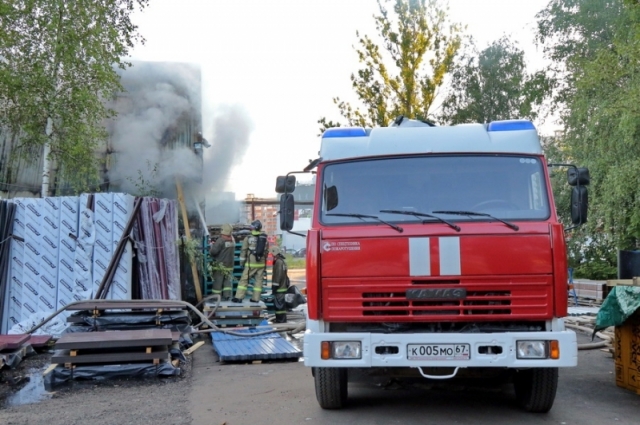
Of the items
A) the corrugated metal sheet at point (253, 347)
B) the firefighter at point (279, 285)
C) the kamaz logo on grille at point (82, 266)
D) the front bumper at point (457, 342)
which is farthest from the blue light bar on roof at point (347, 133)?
the firefighter at point (279, 285)

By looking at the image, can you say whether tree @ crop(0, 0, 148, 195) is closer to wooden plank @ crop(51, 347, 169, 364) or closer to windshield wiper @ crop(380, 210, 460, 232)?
wooden plank @ crop(51, 347, 169, 364)

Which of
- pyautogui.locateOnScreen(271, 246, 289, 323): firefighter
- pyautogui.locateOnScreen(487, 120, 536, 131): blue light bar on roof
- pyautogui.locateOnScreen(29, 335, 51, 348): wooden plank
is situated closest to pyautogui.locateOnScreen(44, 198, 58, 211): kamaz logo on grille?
pyautogui.locateOnScreen(29, 335, 51, 348): wooden plank

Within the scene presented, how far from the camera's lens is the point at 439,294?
523cm

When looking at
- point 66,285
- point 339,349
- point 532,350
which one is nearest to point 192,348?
point 66,285

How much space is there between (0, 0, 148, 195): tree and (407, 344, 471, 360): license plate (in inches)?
396

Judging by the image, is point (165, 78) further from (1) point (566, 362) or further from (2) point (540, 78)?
(1) point (566, 362)

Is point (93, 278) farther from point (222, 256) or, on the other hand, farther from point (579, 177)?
point (579, 177)

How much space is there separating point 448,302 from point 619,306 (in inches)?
86.1

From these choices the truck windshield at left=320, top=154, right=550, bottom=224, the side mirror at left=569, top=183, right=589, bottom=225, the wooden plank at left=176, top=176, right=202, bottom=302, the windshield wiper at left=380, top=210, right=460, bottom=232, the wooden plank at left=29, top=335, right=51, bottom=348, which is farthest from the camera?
the wooden plank at left=176, top=176, right=202, bottom=302

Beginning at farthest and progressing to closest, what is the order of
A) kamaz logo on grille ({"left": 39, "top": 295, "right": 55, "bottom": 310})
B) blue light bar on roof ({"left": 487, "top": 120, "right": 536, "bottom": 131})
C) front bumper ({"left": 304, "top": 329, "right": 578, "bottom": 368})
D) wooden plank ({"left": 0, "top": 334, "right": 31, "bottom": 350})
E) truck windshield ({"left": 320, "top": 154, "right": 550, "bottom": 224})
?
1. kamaz logo on grille ({"left": 39, "top": 295, "right": 55, "bottom": 310})
2. wooden plank ({"left": 0, "top": 334, "right": 31, "bottom": 350})
3. blue light bar on roof ({"left": 487, "top": 120, "right": 536, "bottom": 131})
4. truck windshield ({"left": 320, "top": 154, "right": 550, "bottom": 224})
5. front bumper ({"left": 304, "top": 329, "right": 578, "bottom": 368})

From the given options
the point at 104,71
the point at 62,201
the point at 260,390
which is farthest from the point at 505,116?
the point at 260,390

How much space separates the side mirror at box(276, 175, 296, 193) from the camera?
623 centimetres

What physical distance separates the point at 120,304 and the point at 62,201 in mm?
2320

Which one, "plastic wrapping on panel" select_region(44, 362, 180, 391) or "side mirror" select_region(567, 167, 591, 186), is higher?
"side mirror" select_region(567, 167, 591, 186)
